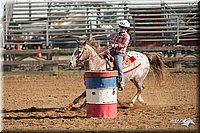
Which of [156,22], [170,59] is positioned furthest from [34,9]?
[170,59]

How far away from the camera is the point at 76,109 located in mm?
11016

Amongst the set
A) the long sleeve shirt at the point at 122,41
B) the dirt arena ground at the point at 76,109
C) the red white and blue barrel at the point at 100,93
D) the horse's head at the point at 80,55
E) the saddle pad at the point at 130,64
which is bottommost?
the dirt arena ground at the point at 76,109

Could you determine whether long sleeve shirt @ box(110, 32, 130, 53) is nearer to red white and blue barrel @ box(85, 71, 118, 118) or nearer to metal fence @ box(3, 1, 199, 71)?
red white and blue barrel @ box(85, 71, 118, 118)

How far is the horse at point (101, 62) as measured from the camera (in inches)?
430

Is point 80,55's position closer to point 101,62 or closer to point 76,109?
point 101,62

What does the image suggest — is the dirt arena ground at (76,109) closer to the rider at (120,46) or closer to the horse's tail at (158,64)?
the horse's tail at (158,64)

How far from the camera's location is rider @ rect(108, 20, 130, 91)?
35.8 feet

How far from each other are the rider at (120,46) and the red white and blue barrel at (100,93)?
1.49 meters

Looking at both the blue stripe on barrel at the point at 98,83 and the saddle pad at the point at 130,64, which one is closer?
the blue stripe on barrel at the point at 98,83

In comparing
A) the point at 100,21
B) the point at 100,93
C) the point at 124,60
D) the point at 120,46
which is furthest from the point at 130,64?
the point at 100,21

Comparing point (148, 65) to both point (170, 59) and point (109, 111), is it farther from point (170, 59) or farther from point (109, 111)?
point (170, 59)

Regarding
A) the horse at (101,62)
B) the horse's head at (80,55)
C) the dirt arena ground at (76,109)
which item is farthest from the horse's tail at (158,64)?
the horse's head at (80,55)

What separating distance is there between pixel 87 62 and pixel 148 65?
1966mm

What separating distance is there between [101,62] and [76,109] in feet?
3.96
